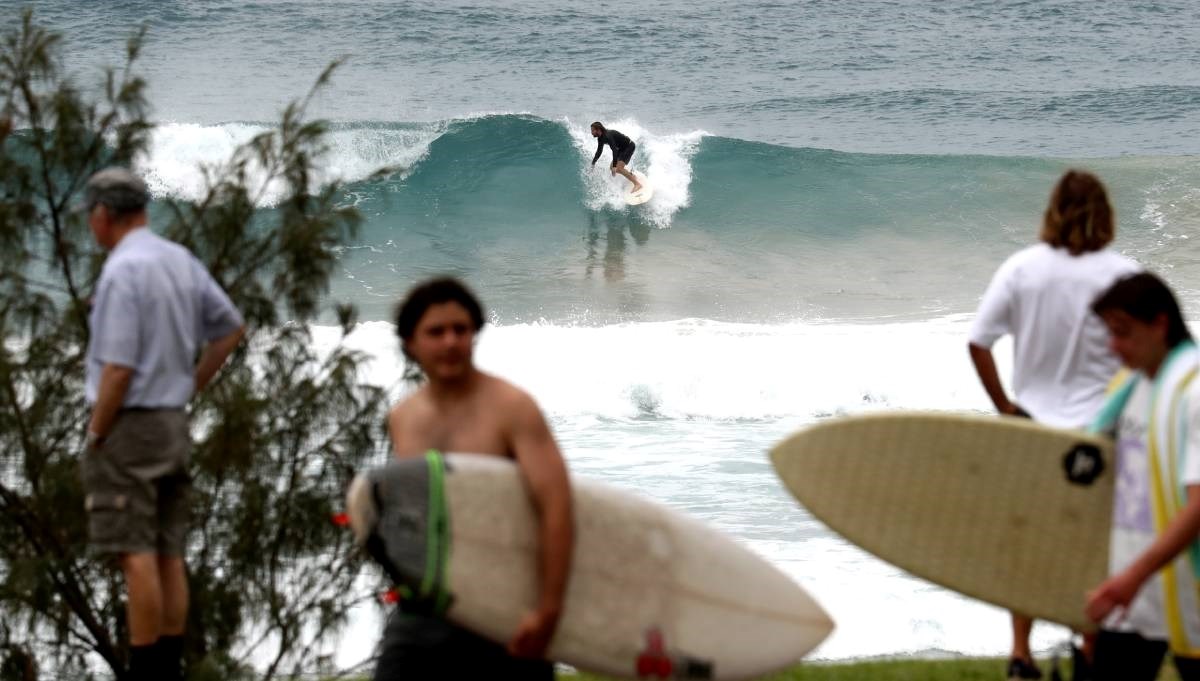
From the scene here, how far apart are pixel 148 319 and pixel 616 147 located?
64.7ft

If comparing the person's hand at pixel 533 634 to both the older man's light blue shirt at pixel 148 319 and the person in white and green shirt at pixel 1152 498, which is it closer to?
the person in white and green shirt at pixel 1152 498

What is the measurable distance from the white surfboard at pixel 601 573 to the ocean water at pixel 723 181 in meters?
2.07

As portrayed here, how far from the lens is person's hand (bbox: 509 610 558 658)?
3.23 meters

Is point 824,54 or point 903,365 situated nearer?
point 903,365

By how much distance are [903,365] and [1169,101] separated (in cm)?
2190

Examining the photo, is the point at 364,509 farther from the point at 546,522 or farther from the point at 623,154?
the point at 623,154

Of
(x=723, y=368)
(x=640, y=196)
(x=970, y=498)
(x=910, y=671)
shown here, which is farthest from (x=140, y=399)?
(x=640, y=196)

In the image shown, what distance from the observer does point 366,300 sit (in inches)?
739

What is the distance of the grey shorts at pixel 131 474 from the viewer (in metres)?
4.16

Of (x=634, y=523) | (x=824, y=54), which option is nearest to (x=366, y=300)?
(x=634, y=523)

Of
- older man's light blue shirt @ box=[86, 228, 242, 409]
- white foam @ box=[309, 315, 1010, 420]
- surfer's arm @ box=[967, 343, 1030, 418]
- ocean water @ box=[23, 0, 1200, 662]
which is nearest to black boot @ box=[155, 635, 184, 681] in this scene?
older man's light blue shirt @ box=[86, 228, 242, 409]

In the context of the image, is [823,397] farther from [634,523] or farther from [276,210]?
[634,523]

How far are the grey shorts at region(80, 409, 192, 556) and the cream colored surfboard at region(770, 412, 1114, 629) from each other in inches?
59.3

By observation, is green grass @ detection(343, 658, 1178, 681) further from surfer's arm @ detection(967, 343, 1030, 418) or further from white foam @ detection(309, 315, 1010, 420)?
white foam @ detection(309, 315, 1010, 420)
